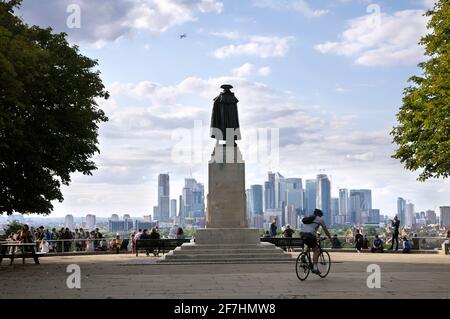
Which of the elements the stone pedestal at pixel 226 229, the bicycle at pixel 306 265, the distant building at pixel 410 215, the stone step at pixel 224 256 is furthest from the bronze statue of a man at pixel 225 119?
the distant building at pixel 410 215

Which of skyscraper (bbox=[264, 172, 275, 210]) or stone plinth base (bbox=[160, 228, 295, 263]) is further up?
skyscraper (bbox=[264, 172, 275, 210])

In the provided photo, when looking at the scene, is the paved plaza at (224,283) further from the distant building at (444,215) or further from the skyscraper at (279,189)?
the distant building at (444,215)

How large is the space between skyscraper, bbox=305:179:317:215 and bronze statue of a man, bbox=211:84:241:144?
45.6 metres

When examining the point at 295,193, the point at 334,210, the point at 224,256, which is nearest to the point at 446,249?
the point at 224,256

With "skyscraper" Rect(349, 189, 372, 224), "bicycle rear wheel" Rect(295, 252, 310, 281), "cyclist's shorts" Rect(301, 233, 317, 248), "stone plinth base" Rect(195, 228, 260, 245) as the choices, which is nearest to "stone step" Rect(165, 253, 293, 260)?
"stone plinth base" Rect(195, 228, 260, 245)

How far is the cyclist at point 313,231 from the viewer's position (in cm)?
1565

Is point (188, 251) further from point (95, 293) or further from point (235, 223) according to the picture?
point (95, 293)

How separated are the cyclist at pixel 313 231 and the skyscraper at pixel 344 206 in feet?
226

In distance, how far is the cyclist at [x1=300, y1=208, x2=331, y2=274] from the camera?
51.3 ft

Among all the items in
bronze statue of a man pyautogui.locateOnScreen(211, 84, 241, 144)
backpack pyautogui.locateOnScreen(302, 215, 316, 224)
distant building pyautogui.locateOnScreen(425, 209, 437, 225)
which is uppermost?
bronze statue of a man pyautogui.locateOnScreen(211, 84, 241, 144)

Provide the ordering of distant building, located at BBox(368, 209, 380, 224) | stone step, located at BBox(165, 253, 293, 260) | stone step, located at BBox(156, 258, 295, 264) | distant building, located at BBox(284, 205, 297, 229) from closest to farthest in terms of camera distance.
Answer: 1. stone step, located at BBox(156, 258, 295, 264)
2. stone step, located at BBox(165, 253, 293, 260)
3. distant building, located at BBox(284, 205, 297, 229)
4. distant building, located at BBox(368, 209, 380, 224)

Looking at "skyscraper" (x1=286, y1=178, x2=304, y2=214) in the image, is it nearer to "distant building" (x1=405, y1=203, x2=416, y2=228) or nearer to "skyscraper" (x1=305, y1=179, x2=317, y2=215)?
"skyscraper" (x1=305, y1=179, x2=317, y2=215)

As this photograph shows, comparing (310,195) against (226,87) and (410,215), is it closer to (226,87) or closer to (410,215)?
(410,215)

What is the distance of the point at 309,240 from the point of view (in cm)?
1563
